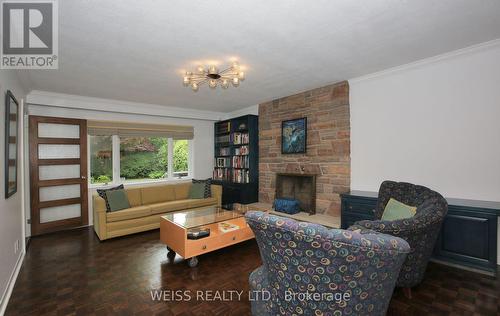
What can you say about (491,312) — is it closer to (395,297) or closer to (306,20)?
(395,297)

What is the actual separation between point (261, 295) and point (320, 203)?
9.02ft

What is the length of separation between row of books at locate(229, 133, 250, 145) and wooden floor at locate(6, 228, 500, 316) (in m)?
2.55

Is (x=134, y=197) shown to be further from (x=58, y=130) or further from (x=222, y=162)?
(x=222, y=162)

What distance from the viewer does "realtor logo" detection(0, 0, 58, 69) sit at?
5.81 ft

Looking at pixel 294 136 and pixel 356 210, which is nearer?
pixel 356 210

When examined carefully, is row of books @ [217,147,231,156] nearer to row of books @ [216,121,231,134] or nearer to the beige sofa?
row of books @ [216,121,231,134]

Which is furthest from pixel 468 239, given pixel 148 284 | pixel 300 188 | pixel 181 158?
pixel 181 158

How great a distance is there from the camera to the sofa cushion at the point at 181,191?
4.80m

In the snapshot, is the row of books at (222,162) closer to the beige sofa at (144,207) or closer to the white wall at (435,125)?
the beige sofa at (144,207)

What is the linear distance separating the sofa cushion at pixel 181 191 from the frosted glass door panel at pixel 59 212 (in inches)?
67.9

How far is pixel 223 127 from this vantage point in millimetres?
5848

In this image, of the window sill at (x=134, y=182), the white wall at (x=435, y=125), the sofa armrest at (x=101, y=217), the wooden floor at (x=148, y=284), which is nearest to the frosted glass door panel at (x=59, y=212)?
the window sill at (x=134, y=182)

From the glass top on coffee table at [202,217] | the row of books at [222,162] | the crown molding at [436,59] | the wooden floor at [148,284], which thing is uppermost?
the crown molding at [436,59]

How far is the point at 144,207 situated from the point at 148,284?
6.20 ft
